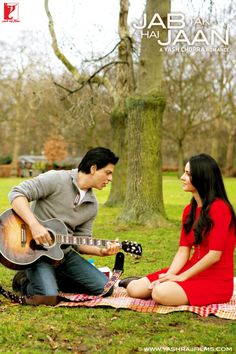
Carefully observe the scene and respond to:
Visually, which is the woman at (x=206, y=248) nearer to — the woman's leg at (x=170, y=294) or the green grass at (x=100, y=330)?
the woman's leg at (x=170, y=294)

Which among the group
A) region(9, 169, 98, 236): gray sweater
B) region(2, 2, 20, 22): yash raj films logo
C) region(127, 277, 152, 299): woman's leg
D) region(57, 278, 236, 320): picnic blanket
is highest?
region(2, 2, 20, 22): yash raj films logo

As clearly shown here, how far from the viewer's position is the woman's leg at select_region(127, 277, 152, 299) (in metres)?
4.87

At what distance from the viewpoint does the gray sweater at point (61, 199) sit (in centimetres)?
491

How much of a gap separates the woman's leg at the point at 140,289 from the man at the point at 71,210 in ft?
0.89

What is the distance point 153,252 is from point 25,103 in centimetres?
3658

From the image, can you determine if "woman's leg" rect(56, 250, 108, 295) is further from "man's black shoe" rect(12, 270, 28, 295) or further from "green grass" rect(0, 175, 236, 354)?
"green grass" rect(0, 175, 236, 354)

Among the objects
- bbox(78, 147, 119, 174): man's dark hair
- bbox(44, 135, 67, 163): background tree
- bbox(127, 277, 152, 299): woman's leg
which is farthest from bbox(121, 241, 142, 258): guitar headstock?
bbox(44, 135, 67, 163): background tree

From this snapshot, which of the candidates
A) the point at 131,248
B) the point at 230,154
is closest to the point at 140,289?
the point at 131,248

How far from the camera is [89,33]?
1817 cm

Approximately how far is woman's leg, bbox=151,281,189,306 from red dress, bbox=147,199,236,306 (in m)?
0.04

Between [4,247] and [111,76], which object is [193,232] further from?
[111,76]

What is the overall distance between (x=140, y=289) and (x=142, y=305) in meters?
0.21

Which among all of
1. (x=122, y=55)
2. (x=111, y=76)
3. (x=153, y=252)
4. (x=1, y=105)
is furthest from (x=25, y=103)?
(x=153, y=252)

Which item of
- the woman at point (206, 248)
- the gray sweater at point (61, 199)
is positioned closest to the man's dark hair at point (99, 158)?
the gray sweater at point (61, 199)
